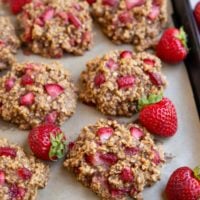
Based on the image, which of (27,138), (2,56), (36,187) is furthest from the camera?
(2,56)

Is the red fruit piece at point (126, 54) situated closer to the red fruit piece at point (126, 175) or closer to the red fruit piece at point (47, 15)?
the red fruit piece at point (47, 15)

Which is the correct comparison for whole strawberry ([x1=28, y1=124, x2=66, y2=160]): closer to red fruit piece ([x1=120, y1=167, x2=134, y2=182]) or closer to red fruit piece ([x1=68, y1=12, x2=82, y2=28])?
red fruit piece ([x1=120, y1=167, x2=134, y2=182])

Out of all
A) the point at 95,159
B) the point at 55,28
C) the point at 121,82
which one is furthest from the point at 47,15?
the point at 95,159

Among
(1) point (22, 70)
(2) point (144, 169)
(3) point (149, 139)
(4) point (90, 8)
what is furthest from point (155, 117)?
(4) point (90, 8)

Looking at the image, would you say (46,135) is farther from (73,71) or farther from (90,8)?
(90,8)

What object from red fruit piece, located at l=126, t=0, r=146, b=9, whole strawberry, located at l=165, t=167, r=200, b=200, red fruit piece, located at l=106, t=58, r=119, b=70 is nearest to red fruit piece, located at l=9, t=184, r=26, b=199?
whole strawberry, located at l=165, t=167, r=200, b=200

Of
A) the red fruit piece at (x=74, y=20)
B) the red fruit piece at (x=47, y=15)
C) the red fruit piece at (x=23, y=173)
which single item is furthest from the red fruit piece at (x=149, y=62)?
the red fruit piece at (x=23, y=173)
